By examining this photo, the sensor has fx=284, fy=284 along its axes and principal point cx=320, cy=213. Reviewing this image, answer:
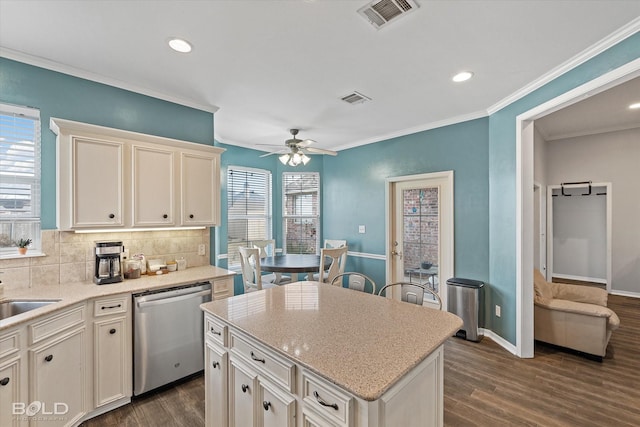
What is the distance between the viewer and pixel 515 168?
3053 mm

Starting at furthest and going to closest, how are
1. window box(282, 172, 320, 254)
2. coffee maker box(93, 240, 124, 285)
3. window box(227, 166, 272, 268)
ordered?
window box(282, 172, 320, 254)
window box(227, 166, 272, 268)
coffee maker box(93, 240, 124, 285)

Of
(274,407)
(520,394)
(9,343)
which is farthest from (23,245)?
(520,394)

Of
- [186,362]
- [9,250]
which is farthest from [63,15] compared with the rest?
[186,362]

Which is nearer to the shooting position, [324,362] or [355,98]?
[324,362]

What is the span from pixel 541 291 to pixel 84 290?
4506mm

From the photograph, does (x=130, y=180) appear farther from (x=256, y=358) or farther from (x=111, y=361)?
(x=256, y=358)

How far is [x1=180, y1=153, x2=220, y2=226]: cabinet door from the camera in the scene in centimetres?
286

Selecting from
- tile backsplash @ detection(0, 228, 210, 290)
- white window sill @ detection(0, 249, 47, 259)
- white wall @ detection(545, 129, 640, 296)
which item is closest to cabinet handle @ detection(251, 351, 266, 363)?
tile backsplash @ detection(0, 228, 210, 290)

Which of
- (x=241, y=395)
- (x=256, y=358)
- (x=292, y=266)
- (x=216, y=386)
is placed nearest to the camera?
(x=256, y=358)

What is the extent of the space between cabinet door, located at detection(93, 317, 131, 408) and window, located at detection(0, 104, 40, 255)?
→ 95 cm

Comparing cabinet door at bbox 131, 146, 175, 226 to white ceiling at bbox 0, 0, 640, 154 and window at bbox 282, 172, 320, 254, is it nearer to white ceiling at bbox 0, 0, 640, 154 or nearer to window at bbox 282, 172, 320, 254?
white ceiling at bbox 0, 0, 640, 154

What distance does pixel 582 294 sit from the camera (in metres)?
3.37

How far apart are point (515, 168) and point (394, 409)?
2.94 metres

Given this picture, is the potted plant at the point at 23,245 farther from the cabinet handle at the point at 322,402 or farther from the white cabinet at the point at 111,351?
the cabinet handle at the point at 322,402
